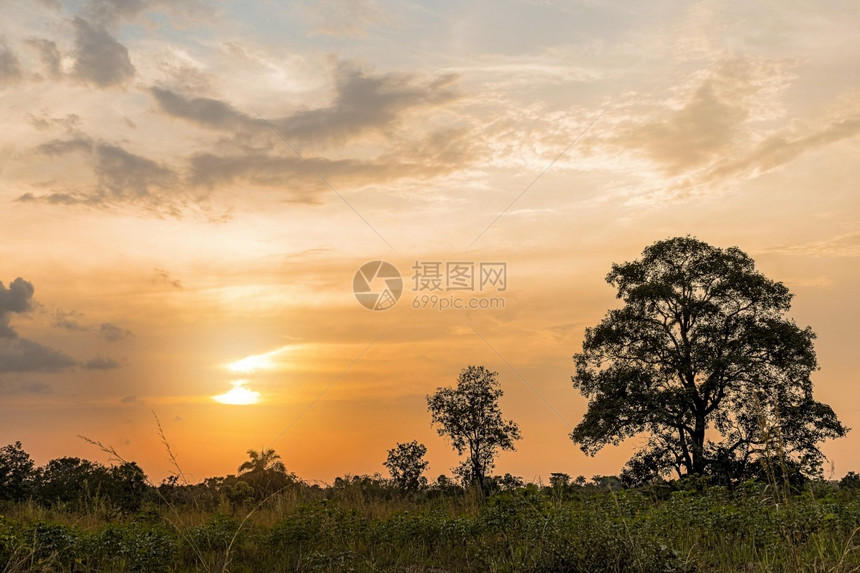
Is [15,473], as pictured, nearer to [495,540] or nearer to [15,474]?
[15,474]

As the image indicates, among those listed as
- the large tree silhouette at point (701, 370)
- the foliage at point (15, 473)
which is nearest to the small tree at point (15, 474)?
the foliage at point (15, 473)

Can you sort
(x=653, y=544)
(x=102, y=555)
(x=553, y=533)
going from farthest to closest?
(x=102, y=555), (x=553, y=533), (x=653, y=544)

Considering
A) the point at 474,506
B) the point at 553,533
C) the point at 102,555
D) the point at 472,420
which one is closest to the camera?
the point at 553,533

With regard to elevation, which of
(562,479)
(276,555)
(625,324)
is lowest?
(276,555)

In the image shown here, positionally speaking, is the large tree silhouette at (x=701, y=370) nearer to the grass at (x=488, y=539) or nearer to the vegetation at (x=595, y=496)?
the vegetation at (x=595, y=496)

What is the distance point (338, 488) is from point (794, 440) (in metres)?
18.0

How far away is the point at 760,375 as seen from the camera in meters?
26.6

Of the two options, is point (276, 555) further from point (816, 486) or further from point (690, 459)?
point (690, 459)

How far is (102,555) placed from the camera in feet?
34.9

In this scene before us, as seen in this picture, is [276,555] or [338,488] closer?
[276,555]

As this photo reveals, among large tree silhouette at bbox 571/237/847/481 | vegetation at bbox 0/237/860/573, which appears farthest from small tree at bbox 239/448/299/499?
large tree silhouette at bbox 571/237/847/481

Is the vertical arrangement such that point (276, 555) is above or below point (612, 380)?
below

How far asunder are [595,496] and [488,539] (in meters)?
2.34

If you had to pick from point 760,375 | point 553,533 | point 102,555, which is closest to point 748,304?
point 760,375
